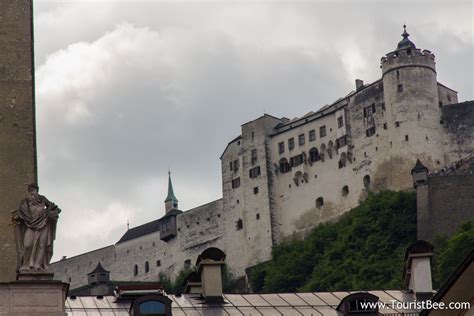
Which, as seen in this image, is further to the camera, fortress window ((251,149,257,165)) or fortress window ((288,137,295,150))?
fortress window ((251,149,257,165))

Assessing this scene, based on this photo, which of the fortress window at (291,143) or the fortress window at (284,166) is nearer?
the fortress window at (284,166)

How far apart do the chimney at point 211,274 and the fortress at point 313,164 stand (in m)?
79.5

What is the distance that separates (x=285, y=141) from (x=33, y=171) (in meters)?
103

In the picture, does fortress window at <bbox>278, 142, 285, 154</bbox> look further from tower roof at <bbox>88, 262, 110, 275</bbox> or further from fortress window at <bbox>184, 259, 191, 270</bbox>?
tower roof at <bbox>88, 262, 110, 275</bbox>

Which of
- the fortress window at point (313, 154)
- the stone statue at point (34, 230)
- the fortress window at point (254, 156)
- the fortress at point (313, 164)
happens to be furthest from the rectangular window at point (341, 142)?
the stone statue at point (34, 230)

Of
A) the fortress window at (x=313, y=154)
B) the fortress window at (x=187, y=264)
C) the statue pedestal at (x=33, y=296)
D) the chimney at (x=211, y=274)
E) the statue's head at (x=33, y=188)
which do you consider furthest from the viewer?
the fortress window at (x=187, y=264)

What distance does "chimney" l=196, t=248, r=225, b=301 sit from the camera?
32312 mm

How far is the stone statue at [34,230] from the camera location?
2103 centimetres

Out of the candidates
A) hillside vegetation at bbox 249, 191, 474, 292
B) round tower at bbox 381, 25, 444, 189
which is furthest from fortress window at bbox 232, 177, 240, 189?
round tower at bbox 381, 25, 444, 189

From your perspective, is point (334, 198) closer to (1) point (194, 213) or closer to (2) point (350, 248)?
(2) point (350, 248)

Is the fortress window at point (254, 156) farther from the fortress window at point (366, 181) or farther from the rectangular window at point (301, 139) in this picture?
the fortress window at point (366, 181)

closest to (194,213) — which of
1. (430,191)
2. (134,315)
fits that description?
(430,191)

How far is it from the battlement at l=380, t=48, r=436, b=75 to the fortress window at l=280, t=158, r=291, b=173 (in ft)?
42.2

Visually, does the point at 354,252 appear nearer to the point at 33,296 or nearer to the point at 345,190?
the point at 345,190
